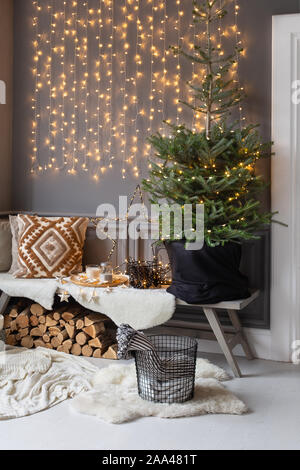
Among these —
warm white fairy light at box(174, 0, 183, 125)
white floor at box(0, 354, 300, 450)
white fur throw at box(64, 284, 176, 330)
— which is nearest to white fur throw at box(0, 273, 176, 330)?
white fur throw at box(64, 284, 176, 330)

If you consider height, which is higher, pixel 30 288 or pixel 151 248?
pixel 151 248

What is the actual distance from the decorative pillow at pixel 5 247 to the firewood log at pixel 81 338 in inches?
34.5

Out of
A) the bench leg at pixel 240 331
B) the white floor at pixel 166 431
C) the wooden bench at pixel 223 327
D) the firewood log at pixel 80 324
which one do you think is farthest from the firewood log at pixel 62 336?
the bench leg at pixel 240 331

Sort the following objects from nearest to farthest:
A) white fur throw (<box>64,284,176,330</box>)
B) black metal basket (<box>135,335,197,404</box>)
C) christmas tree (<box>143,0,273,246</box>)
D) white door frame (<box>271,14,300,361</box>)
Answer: black metal basket (<box>135,335,197,404</box>)
christmas tree (<box>143,0,273,246</box>)
white fur throw (<box>64,284,176,330</box>)
white door frame (<box>271,14,300,361</box>)

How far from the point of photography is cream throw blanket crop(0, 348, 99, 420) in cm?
290

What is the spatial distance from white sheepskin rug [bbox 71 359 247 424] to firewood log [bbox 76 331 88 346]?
19.0 inches

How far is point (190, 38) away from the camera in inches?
153

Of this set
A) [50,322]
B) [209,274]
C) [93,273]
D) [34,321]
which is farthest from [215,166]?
[34,321]

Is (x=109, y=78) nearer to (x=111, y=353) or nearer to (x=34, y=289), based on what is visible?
(x=34, y=289)

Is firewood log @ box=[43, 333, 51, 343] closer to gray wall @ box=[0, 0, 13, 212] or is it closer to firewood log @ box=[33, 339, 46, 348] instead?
firewood log @ box=[33, 339, 46, 348]

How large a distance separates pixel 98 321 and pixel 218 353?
0.88 m

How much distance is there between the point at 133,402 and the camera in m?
2.89
